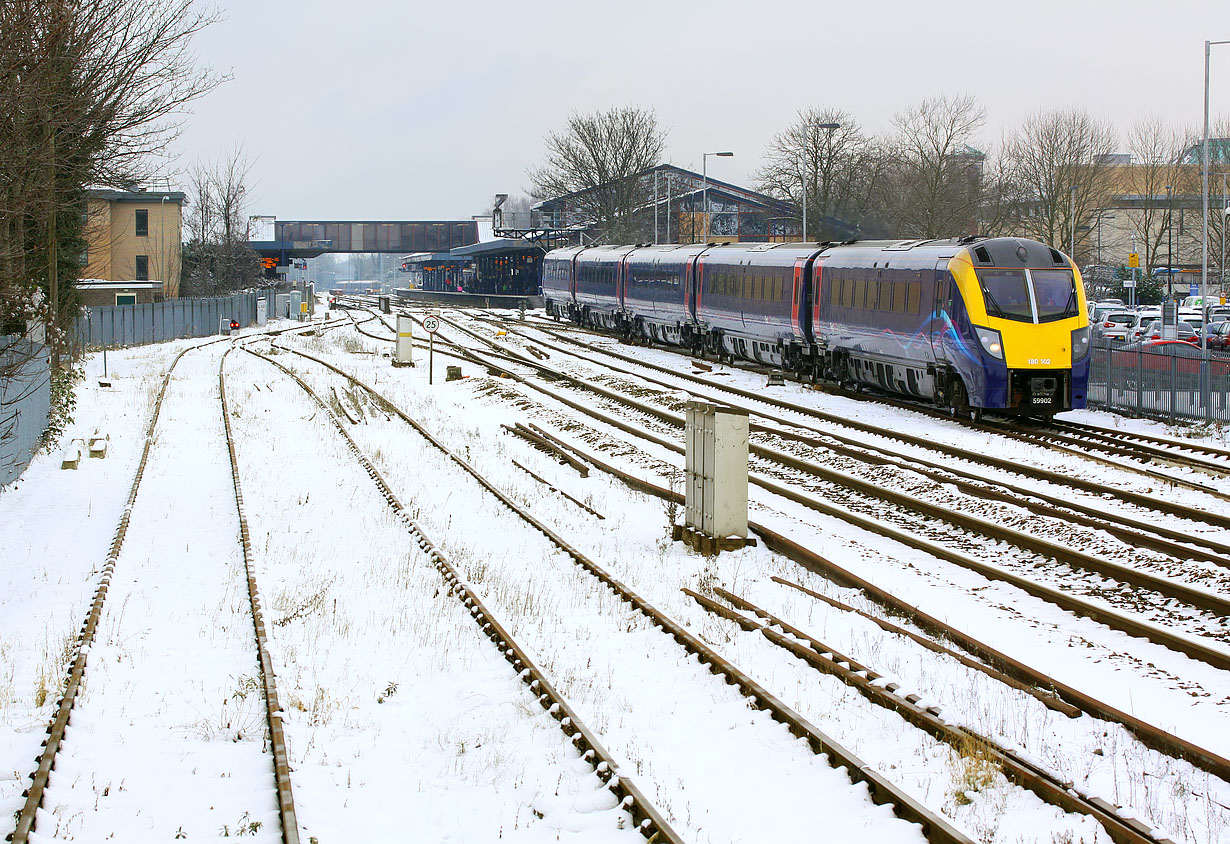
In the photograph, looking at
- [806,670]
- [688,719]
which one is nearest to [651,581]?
[806,670]

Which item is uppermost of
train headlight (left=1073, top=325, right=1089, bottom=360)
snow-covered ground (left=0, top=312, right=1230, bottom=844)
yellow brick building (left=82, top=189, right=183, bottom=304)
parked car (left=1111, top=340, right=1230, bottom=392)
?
yellow brick building (left=82, top=189, right=183, bottom=304)

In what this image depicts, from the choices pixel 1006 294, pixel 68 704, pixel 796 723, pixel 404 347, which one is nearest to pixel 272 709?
pixel 68 704

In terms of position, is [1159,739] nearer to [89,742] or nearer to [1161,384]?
[89,742]

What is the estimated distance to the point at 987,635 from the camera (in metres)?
9.41

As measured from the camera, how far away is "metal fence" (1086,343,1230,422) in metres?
20.7

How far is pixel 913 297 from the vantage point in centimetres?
2241

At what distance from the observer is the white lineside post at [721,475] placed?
41.3ft

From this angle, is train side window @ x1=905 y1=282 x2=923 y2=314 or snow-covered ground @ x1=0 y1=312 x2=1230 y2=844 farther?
train side window @ x1=905 y1=282 x2=923 y2=314

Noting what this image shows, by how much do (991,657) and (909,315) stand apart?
48.2 feet

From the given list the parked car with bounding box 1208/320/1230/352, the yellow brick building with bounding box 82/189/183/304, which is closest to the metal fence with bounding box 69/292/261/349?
the yellow brick building with bounding box 82/189/183/304

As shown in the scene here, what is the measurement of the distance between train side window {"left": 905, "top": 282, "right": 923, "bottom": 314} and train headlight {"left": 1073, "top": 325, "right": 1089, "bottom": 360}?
9.43 feet

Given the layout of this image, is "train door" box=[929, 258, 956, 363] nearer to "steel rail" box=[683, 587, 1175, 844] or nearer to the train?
the train

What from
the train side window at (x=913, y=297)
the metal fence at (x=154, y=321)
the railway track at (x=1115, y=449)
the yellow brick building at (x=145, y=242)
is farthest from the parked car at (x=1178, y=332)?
the yellow brick building at (x=145, y=242)

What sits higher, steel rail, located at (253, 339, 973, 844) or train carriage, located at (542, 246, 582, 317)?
train carriage, located at (542, 246, 582, 317)
